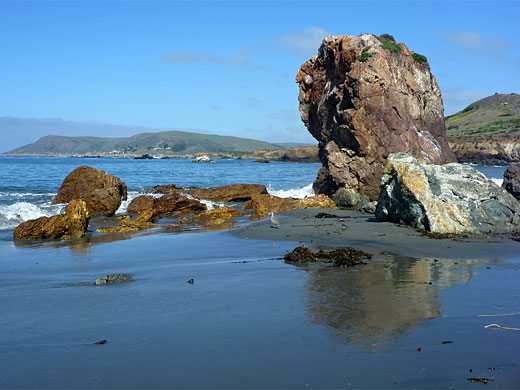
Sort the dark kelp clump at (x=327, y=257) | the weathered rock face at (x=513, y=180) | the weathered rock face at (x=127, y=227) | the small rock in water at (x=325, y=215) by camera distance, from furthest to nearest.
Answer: the weathered rock face at (x=513, y=180) < the small rock in water at (x=325, y=215) < the weathered rock face at (x=127, y=227) < the dark kelp clump at (x=327, y=257)

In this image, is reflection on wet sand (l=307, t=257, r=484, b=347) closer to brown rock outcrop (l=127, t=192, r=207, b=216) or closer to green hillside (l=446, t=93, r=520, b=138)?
brown rock outcrop (l=127, t=192, r=207, b=216)

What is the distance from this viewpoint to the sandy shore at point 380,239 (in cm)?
926

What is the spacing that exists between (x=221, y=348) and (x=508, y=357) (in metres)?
2.43

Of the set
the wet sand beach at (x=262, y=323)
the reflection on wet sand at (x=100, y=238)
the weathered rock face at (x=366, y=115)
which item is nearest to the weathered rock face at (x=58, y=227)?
the reflection on wet sand at (x=100, y=238)

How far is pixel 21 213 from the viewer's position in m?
17.6

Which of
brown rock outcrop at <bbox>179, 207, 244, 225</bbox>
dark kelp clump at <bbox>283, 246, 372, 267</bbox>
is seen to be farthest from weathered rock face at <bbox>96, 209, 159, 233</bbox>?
dark kelp clump at <bbox>283, 246, 372, 267</bbox>

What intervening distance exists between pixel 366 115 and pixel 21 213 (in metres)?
14.1

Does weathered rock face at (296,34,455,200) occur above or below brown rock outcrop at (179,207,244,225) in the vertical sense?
above

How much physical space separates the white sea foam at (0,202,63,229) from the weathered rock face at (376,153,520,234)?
41.0 ft

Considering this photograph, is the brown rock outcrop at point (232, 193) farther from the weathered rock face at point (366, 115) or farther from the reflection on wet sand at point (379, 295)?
the reflection on wet sand at point (379, 295)

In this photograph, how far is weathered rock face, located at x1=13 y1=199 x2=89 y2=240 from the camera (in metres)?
13.2

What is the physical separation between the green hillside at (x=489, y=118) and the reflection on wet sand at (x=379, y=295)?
305 feet

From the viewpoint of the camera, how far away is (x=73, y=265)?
29.5 feet

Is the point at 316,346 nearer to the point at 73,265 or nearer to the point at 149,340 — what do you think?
the point at 149,340
